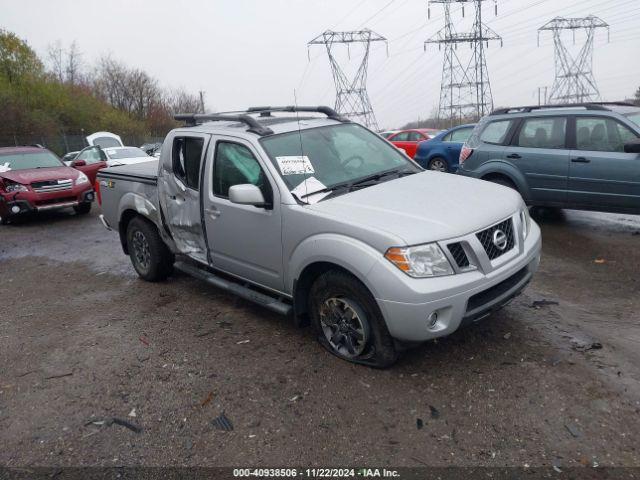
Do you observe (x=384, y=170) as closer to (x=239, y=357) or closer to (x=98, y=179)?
(x=239, y=357)

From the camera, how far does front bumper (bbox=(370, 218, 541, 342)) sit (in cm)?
310

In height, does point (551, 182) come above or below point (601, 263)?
above

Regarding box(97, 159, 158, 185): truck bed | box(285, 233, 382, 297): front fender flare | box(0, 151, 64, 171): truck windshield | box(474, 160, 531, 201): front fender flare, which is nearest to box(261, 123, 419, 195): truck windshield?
box(285, 233, 382, 297): front fender flare

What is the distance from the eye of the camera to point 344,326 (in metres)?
3.65

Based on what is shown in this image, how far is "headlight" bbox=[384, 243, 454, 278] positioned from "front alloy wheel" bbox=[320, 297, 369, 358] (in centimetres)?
51

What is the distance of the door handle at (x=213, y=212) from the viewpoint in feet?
14.7

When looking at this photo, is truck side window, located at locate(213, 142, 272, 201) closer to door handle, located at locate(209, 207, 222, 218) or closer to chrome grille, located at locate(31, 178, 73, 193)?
door handle, located at locate(209, 207, 222, 218)

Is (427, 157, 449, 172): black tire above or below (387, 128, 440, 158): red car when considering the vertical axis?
below

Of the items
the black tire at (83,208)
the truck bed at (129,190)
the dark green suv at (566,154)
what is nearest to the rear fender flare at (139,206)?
the truck bed at (129,190)

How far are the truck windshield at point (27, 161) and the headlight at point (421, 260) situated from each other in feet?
34.7

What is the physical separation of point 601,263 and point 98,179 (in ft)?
20.4

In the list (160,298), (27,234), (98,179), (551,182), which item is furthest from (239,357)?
(27,234)

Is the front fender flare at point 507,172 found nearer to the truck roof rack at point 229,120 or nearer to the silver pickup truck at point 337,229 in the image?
the silver pickup truck at point 337,229

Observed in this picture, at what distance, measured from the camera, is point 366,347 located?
3557 mm
